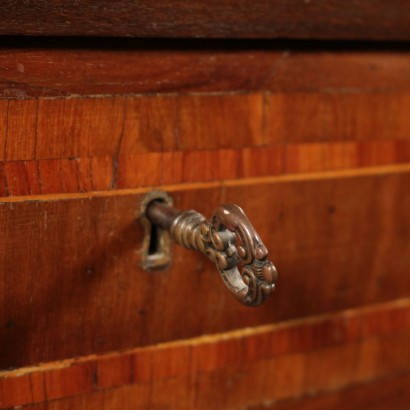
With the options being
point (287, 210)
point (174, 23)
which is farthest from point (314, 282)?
point (174, 23)

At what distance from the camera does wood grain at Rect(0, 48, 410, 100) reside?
1.66 ft

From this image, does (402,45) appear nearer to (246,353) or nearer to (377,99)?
(377,99)

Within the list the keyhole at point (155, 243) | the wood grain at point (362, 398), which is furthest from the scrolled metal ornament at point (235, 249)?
the wood grain at point (362, 398)

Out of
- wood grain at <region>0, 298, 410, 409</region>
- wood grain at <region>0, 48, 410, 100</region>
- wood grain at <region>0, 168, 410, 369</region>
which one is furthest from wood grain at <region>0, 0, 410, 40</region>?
wood grain at <region>0, 298, 410, 409</region>

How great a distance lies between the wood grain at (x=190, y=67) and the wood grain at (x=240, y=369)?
8.9 inches

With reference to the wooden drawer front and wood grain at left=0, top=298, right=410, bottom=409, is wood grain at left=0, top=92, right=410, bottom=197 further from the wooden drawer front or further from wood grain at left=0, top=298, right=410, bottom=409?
wood grain at left=0, top=298, right=410, bottom=409

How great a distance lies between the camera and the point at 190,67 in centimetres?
56

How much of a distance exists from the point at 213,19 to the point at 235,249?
186 mm

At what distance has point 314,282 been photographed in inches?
26.7

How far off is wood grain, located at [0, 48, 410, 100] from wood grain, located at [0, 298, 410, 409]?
226 mm

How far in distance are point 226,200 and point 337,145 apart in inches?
5.0

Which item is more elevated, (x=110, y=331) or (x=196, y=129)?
(x=196, y=129)

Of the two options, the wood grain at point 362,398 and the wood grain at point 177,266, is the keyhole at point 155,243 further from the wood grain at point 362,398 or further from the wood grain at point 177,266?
the wood grain at point 362,398

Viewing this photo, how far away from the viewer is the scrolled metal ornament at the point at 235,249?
45cm
